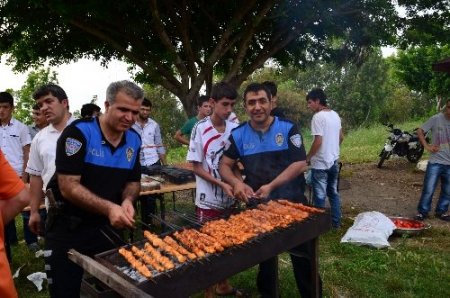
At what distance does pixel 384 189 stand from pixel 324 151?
4.57m

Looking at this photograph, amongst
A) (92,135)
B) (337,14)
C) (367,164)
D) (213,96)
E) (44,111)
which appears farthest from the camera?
(367,164)

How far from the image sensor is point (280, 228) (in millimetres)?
3262

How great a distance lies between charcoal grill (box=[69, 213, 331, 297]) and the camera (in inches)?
91.9

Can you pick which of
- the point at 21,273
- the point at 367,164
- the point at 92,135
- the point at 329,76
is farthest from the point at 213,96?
the point at 329,76

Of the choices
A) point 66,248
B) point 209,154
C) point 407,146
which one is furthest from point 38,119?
point 407,146

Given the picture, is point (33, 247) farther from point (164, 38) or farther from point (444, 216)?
point (444, 216)

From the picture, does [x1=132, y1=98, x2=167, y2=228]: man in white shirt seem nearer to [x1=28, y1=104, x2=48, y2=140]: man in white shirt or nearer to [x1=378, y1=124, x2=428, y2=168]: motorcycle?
[x1=28, y1=104, x2=48, y2=140]: man in white shirt

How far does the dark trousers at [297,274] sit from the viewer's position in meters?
4.00

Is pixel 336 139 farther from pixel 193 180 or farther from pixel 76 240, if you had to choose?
pixel 76 240

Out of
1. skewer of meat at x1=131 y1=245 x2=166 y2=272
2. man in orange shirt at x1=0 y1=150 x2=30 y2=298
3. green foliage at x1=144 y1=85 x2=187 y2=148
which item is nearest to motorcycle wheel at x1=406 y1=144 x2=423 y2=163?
skewer of meat at x1=131 y1=245 x2=166 y2=272

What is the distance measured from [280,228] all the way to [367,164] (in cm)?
1151

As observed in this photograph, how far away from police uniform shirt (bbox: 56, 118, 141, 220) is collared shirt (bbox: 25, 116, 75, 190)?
2.82 ft

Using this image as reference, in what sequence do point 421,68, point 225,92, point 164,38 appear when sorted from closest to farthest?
point 225,92
point 164,38
point 421,68

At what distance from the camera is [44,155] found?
12.5 feet
